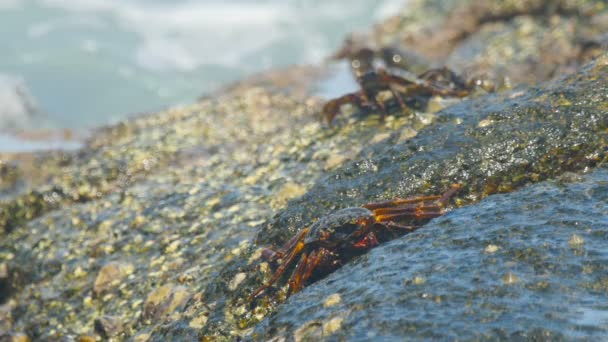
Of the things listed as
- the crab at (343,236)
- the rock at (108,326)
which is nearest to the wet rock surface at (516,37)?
the crab at (343,236)

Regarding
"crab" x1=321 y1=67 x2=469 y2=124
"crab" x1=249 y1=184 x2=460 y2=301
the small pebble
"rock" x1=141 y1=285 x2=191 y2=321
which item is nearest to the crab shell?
"crab" x1=249 y1=184 x2=460 y2=301

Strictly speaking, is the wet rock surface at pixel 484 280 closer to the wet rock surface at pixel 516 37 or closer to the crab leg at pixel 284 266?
the crab leg at pixel 284 266

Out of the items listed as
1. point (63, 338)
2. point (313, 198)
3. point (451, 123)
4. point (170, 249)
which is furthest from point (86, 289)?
point (451, 123)

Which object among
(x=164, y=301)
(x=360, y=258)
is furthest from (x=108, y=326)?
(x=360, y=258)

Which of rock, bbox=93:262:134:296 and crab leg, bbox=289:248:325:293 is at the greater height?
rock, bbox=93:262:134:296

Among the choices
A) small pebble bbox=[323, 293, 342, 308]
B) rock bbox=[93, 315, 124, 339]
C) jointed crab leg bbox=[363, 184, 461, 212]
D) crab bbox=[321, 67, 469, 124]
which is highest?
crab bbox=[321, 67, 469, 124]

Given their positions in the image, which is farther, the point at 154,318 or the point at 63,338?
the point at 63,338

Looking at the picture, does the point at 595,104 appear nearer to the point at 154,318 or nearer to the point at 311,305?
the point at 311,305

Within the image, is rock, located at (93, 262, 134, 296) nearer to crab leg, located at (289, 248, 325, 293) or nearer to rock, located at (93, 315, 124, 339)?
rock, located at (93, 315, 124, 339)
